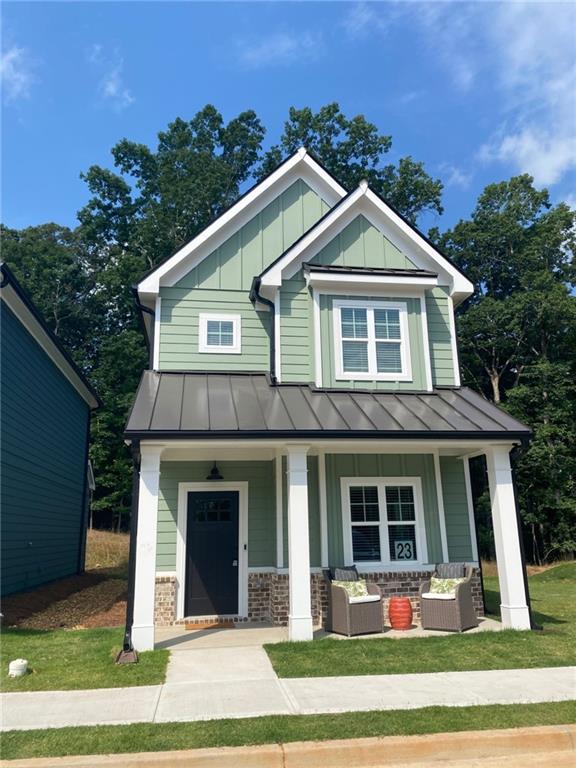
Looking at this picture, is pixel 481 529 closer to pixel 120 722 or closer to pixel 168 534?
pixel 168 534

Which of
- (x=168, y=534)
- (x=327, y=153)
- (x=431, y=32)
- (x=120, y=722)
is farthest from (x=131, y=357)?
(x=120, y=722)

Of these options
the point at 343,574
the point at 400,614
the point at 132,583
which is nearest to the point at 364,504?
the point at 343,574

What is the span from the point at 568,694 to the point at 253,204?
385 inches

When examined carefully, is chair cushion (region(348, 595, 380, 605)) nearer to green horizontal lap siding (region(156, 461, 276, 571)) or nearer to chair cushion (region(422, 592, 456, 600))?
chair cushion (region(422, 592, 456, 600))

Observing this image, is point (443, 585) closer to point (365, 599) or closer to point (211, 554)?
point (365, 599)

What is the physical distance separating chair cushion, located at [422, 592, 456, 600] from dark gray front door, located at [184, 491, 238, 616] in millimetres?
3280

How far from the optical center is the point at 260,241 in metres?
11.6

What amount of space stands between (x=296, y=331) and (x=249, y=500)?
10.7 ft

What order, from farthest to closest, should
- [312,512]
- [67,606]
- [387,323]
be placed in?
[67,606], [387,323], [312,512]

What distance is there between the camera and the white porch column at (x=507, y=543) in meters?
8.29

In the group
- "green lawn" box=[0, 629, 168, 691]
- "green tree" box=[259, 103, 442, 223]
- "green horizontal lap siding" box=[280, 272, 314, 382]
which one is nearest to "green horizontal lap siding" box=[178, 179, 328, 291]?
"green horizontal lap siding" box=[280, 272, 314, 382]

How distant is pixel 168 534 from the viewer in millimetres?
9734

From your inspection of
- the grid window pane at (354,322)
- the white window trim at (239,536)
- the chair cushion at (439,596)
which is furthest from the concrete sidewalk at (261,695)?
the grid window pane at (354,322)

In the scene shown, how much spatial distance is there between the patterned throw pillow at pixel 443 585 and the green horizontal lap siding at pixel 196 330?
4.98 metres
